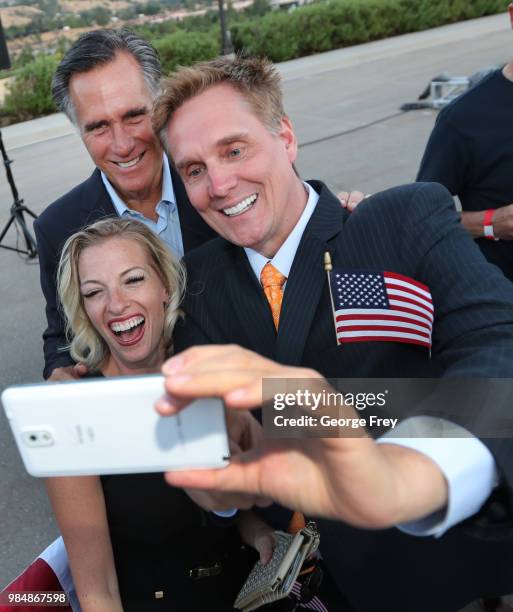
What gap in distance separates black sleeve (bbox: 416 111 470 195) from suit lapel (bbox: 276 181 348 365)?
46.1 inches

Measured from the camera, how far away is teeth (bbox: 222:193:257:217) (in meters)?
1.93

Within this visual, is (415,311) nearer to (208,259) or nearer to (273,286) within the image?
(273,286)

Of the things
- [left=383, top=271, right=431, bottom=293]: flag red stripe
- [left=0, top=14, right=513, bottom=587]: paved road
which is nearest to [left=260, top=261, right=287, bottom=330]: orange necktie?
[left=383, top=271, right=431, bottom=293]: flag red stripe

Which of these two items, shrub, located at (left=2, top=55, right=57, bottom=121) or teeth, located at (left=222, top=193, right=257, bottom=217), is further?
shrub, located at (left=2, top=55, right=57, bottom=121)

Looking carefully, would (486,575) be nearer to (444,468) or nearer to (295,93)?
(444,468)

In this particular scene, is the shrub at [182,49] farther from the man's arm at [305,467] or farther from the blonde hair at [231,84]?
the man's arm at [305,467]

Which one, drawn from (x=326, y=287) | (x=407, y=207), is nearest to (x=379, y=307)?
(x=326, y=287)

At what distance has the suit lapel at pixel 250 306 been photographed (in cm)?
178

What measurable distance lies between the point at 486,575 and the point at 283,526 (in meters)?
0.74

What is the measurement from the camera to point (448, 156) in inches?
112

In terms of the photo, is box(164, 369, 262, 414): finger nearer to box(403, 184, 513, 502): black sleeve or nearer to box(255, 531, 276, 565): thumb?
box(403, 184, 513, 502): black sleeve

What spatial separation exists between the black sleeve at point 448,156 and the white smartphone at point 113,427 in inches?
82.3

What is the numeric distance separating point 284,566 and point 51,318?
141 cm

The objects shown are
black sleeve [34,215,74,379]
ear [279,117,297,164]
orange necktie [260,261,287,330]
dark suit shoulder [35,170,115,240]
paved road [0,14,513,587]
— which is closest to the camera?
orange necktie [260,261,287,330]
